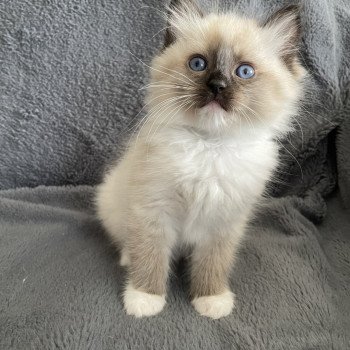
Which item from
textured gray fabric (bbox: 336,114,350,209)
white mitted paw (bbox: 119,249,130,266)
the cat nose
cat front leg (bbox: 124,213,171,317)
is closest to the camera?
the cat nose

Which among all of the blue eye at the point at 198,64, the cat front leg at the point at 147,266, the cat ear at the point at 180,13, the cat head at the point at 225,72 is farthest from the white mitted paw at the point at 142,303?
the cat ear at the point at 180,13

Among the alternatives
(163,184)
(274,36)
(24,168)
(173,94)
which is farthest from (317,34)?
(24,168)

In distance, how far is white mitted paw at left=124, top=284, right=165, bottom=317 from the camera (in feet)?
3.28

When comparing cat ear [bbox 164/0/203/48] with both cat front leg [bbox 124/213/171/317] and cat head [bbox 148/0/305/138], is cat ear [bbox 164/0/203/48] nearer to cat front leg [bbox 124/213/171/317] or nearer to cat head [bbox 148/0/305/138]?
cat head [bbox 148/0/305/138]

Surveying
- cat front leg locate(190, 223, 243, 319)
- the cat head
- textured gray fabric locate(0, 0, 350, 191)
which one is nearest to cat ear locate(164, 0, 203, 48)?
the cat head

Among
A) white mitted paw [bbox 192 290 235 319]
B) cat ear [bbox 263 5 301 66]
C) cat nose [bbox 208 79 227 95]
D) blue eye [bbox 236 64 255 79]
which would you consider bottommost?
white mitted paw [bbox 192 290 235 319]

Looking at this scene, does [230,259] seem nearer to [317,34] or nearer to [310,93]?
[310,93]

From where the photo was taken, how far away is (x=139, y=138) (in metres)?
1.10

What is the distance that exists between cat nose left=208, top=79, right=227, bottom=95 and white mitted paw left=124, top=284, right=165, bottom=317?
0.50 m

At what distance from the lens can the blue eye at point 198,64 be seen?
0.95 m

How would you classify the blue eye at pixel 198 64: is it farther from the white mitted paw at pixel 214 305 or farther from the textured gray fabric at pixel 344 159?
the textured gray fabric at pixel 344 159

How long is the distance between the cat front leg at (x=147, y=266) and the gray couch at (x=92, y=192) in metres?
0.04

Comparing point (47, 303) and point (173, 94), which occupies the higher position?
point (173, 94)

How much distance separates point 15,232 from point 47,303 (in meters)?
0.34
